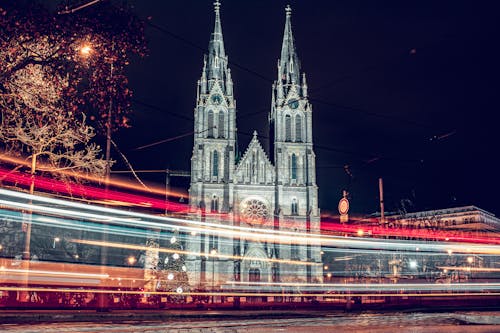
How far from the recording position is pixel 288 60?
65.4 m

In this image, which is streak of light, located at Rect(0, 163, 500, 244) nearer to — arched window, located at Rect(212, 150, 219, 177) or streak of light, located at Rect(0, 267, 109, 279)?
streak of light, located at Rect(0, 267, 109, 279)

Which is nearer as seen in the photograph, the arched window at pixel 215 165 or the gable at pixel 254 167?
the arched window at pixel 215 165

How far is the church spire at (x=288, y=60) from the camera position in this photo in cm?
6406

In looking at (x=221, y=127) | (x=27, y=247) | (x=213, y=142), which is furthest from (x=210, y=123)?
(x=27, y=247)

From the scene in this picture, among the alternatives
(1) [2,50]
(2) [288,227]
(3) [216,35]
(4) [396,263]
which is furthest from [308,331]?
(3) [216,35]

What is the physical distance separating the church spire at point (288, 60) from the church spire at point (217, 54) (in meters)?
7.82

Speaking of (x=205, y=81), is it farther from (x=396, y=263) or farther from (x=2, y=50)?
(x=2, y=50)

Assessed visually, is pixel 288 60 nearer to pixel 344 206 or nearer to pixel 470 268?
pixel 344 206

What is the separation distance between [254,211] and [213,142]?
9911 millimetres

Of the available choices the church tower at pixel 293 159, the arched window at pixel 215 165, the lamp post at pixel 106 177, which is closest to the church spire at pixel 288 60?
the church tower at pixel 293 159

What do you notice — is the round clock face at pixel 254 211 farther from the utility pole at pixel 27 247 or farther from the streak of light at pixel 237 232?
the utility pole at pixel 27 247

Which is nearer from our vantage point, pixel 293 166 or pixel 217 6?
pixel 293 166

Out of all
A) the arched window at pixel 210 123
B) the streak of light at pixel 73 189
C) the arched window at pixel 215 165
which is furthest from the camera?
the arched window at pixel 210 123

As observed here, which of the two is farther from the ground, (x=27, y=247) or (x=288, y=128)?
(x=288, y=128)
